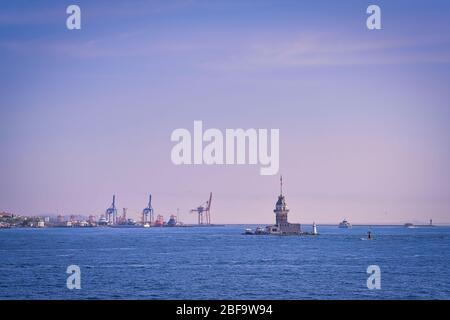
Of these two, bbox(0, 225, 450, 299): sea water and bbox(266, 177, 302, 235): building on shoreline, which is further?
bbox(266, 177, 302, 235): building on shoreline

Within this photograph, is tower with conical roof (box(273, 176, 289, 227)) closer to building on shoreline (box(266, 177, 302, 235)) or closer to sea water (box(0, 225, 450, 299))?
building on shoreline (box(266, 177, 302, 235))

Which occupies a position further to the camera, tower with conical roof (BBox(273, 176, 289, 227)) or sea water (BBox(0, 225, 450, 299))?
tower with conical roof (BBox(273, 176, 289, 227))

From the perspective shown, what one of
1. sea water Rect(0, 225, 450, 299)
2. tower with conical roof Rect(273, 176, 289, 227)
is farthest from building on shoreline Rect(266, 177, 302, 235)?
sea water Rect(0, 225, 450, 299)

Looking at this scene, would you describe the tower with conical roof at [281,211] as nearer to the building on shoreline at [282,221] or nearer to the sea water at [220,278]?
the building on shoreline at [282,221]

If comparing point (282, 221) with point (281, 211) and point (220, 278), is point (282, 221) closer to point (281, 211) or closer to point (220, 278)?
point (281, 211)

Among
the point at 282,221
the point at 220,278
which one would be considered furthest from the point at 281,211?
the point at 220,278

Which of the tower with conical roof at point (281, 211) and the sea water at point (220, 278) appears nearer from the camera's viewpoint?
the sea water at point (220, 278)

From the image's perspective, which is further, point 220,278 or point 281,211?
point 281,211

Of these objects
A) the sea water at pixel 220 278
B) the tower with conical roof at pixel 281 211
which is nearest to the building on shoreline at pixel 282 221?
the tower with conical roof at pixel 281 211

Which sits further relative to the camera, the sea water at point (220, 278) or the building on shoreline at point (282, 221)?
the building on shoreline at point (282, 221)

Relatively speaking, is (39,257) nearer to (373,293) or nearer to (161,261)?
(161,261)

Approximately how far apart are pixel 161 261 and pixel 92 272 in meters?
17.0
